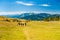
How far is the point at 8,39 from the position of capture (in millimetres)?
29031

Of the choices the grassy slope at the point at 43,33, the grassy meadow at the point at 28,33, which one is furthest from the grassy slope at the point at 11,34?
the grassy slope at the point at 43,33

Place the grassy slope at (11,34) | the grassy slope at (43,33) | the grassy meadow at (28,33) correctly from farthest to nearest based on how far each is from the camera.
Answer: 1. the grassy slope at (43,33)
2. the grassy meadow at (28,33)
3. the grassy slope at (11,34)

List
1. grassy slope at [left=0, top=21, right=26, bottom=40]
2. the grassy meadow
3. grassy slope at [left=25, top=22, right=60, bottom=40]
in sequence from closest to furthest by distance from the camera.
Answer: grassy slope at [left=0, top=21, right=26, bottom=40], the grassy meadow, grassy slope at [left=25, top=22, right=60, bottom=40]

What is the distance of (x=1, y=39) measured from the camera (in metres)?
28.4

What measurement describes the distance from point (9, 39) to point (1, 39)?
4.54ft

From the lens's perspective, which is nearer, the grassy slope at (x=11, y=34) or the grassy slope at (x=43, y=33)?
the grassy slope at (x=11, y=34)

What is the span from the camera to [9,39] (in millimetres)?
29094

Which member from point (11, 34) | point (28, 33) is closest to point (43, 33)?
point (28, 33)

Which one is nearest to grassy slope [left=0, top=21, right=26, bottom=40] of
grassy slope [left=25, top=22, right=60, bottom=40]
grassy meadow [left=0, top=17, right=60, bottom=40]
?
grassy meadow [left=0, top=17, right=60, bottom=40]

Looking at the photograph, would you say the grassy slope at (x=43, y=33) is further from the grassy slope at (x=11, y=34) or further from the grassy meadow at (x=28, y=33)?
the grassy slope at (x=11, y=34)

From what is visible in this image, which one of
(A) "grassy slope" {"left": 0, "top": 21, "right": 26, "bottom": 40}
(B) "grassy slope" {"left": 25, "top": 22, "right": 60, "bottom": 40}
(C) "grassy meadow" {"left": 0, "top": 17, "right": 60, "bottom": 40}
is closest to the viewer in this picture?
(A) "grassy slope" {"left": 0, "top": 21, "right": 26, "bottom": 40}

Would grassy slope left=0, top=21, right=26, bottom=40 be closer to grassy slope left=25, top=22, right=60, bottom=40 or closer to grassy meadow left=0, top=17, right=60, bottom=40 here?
grassy meadow left=0, top=17, right=60, bottom=40

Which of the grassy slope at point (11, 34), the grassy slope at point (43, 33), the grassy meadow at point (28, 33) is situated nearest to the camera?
the grassy slope at point (11, 34)

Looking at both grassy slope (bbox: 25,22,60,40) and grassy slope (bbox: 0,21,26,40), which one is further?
grassy slope (bbox: 25,22,60,40)
